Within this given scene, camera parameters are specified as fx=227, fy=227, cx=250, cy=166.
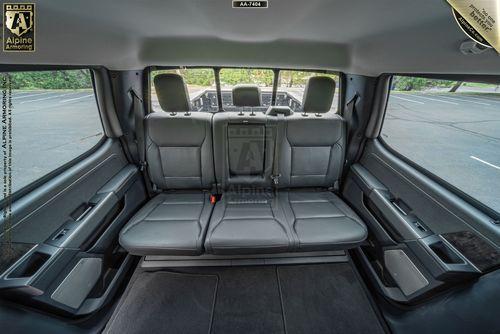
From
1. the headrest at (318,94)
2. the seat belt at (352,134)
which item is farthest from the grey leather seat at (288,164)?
the seat belt at (352,134)

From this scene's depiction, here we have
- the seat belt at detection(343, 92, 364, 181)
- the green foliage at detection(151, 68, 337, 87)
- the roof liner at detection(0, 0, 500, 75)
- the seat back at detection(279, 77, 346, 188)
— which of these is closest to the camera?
the roof liner at detection(0, 0, 500, 75)

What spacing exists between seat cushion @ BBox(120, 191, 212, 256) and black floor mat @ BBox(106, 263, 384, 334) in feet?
1.21

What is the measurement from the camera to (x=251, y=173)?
2.39 meters

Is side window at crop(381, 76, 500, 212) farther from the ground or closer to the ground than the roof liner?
closer to the ground

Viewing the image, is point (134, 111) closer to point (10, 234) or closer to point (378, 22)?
point (10, 234)

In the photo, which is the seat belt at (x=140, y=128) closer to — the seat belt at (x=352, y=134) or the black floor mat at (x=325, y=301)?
the black floor mat at (x=325, y=301)

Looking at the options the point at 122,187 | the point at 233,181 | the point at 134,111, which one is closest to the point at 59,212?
the point at 122,187

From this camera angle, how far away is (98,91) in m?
2.06

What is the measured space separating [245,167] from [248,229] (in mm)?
746

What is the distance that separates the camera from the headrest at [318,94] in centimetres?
226

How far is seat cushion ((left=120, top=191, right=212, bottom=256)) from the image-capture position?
166 cm

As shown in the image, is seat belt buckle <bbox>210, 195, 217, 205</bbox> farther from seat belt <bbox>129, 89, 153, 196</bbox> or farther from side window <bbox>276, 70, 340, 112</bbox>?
side window <bbox>276, 70, 340, 112</bbox>

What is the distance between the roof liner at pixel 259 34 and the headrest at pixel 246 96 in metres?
0.28

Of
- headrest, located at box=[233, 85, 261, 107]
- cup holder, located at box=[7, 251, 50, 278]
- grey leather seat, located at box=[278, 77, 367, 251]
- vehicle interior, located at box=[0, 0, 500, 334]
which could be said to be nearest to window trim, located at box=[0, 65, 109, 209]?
vehicle interior, located at box=[0, 0, 500, 334]
